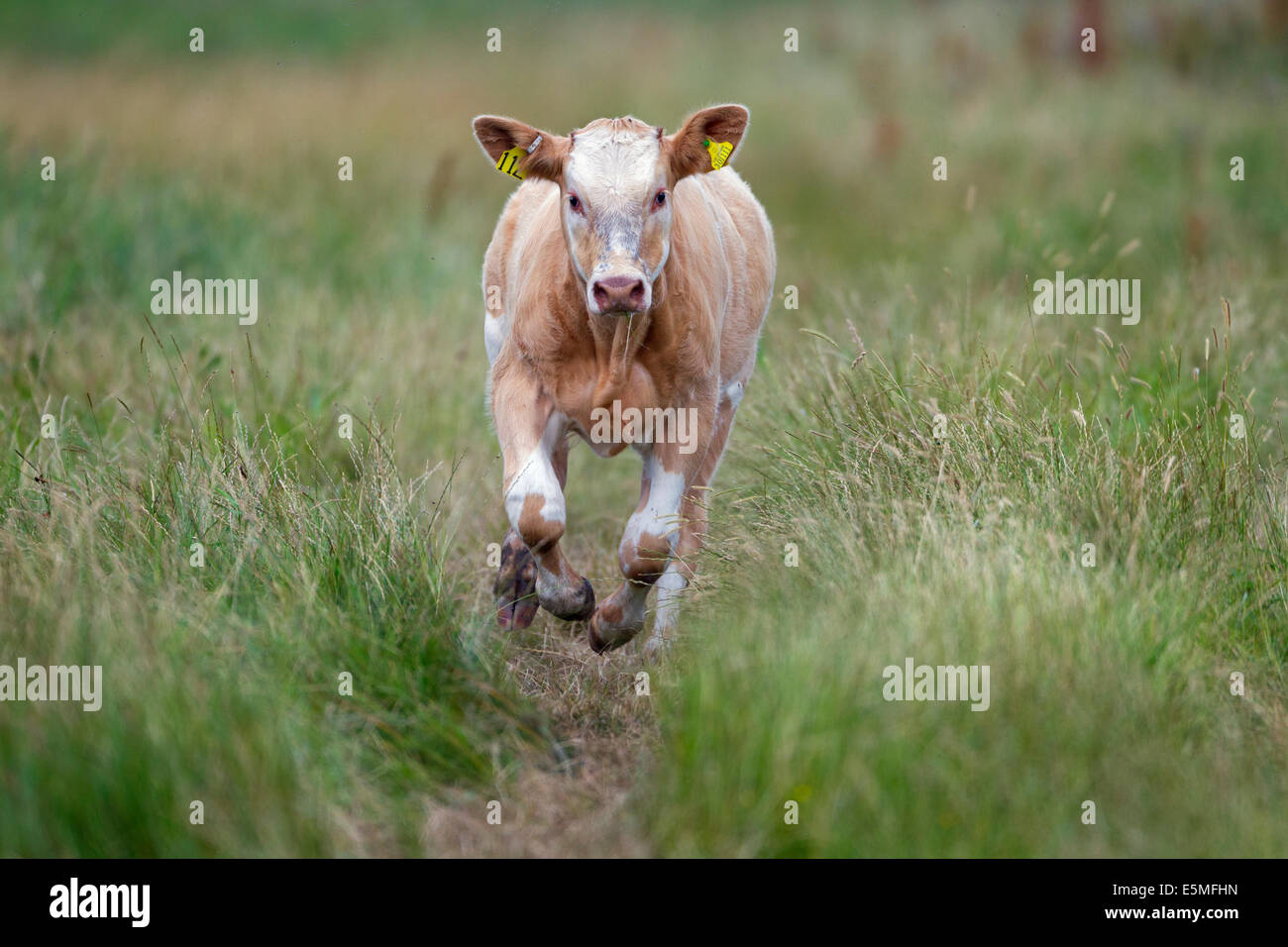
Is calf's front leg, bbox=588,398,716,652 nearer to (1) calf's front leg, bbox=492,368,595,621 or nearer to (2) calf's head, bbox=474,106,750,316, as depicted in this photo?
(1) calf's front leg, bbox=492,368,595,621

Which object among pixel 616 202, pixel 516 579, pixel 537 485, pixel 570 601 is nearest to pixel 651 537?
pixel 570 601

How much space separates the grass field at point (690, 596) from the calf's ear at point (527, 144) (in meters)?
1.47

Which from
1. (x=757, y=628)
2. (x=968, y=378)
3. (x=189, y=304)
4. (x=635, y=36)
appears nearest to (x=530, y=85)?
(x=635, y=36)

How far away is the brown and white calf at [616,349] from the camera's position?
19.3 feet

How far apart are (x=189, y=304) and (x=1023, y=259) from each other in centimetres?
625

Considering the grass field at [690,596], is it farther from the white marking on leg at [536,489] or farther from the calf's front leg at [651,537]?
the white marking on leg at [536,489]

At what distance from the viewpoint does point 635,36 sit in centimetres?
2280

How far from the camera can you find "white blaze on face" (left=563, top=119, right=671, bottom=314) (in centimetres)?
568

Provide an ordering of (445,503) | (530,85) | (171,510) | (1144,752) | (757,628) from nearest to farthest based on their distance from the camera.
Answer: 1. (1144,752)
2. (757,628)
3. (171,510)
4. (445,503)
5. (530,85)

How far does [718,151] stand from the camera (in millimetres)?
6312

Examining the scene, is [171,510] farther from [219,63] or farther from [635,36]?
[635,36]

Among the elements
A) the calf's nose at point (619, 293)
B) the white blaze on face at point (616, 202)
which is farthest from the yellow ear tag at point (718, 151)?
the calf's nose at point (619, 293)

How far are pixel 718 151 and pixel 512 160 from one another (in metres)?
0.95

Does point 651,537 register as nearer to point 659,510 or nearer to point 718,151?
point 659,510
